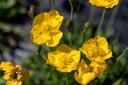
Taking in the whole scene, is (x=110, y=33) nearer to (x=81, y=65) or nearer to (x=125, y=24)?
(x=125, y=24)

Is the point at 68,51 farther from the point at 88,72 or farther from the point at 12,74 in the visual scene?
the point at 12,74

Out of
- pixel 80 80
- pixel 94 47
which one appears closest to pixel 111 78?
pixel 94 47

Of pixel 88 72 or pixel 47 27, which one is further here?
pixel 47 27

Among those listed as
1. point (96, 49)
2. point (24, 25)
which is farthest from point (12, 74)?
point (24, 25)

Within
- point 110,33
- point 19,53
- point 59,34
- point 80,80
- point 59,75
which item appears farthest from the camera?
point 19,53

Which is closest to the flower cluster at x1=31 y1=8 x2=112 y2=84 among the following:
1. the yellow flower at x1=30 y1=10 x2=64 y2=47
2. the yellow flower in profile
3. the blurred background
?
the yellow flower at x1=30 y1=10 x2=64 y2=47

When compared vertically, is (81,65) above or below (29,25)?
above
